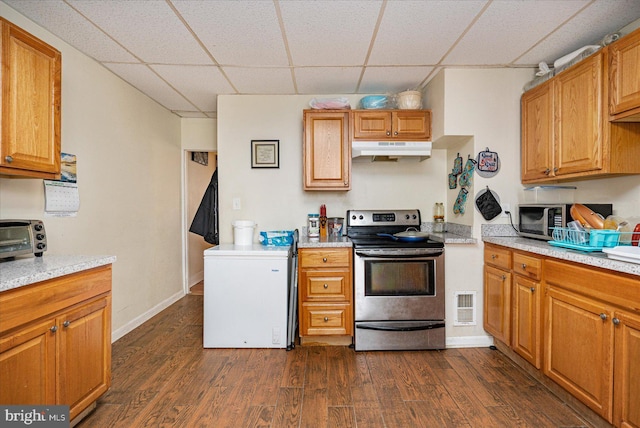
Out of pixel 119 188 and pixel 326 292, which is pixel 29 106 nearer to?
pixel 119 188

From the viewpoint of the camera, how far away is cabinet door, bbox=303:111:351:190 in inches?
121

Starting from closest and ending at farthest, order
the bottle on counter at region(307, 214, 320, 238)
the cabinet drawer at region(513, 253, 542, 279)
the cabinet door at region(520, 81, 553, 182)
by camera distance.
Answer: the cabinet drawer at region(513, 253, 542, 279), the cabinet door at region(520, 81, 553, 182), the bottle on counter at region(307, 214, 320, 238)

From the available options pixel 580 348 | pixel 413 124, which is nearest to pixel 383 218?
pixel 413 124

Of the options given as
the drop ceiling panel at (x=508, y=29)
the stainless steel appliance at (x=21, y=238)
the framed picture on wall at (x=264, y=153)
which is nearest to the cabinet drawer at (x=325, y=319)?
the framed picture on wall at (x=264, y=153)

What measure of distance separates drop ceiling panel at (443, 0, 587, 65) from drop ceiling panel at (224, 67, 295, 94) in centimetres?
135

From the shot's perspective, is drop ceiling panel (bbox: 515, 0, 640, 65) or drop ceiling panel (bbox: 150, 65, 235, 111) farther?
drop ceiling panel (bbox: 150, 65, 235, 111)

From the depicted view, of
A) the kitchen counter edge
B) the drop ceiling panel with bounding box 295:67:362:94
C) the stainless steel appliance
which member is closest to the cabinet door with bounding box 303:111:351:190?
the drop ceiling panel with bounding box 295:67:362:94

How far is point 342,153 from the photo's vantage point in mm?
3096

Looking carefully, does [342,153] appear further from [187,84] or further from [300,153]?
[187,84]

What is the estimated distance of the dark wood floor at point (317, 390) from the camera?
6.08ft

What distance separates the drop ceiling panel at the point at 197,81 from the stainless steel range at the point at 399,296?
6.22 feet

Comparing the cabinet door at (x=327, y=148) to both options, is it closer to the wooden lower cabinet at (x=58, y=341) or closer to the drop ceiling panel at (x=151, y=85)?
the drop ceiling panel at (x=151, y=85)

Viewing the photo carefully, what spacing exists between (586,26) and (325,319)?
2731 mm

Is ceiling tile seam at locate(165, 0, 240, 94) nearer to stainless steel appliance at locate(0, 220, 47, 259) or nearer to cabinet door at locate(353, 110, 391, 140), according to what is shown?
cabinet door at locate(353, 110, 391, 140)
